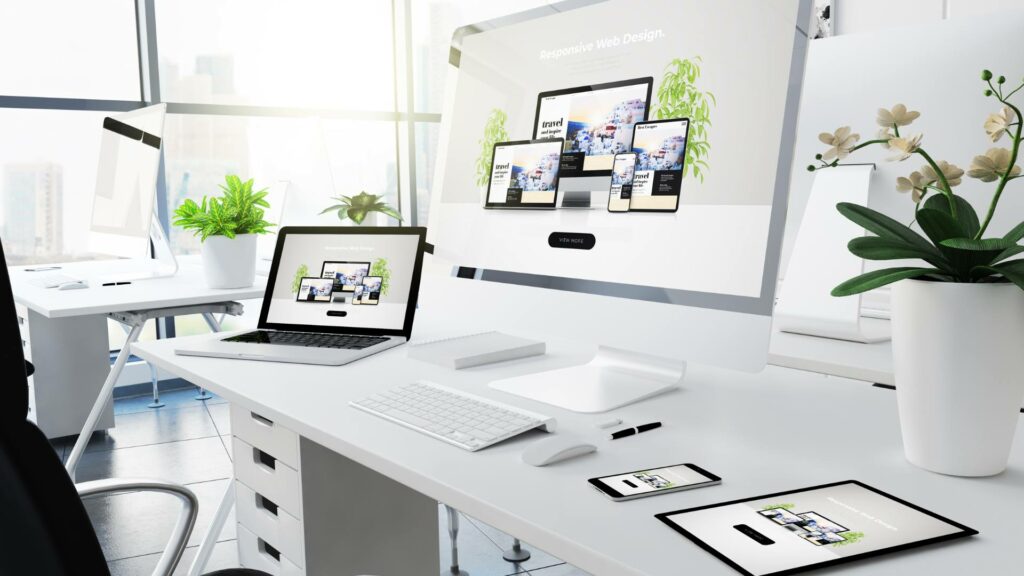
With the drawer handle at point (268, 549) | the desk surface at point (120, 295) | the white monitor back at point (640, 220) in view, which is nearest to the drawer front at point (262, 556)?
the drawer handle at point (268, 549)

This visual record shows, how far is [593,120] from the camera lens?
4.31 feet

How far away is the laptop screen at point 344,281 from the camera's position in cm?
168

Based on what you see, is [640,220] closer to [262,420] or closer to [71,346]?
[262,420]

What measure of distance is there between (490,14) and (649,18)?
485 centimetres

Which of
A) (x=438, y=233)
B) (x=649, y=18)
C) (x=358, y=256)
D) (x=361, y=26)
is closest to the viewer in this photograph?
(x=649, y=18)

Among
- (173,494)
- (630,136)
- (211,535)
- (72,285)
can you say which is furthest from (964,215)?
(72,285)

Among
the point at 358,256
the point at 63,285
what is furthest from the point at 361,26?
the point at 358,256

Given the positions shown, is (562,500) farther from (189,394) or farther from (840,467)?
(189,394)

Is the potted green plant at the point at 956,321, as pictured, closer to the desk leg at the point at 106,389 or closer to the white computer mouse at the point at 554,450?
the white computer mouse at the point at 554,450

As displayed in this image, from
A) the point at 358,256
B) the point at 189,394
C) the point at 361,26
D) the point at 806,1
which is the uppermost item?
the point at 361,26

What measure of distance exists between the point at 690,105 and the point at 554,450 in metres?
0.56

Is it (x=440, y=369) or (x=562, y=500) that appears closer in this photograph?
(x=562, y=500)

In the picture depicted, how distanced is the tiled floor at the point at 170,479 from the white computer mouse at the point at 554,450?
869mm

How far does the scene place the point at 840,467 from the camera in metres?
0.91
